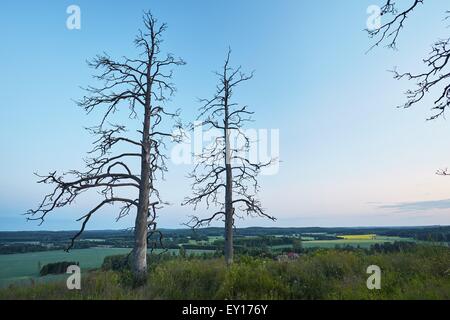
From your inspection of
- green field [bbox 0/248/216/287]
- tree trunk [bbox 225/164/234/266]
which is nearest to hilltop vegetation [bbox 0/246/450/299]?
green field [bbox 0/248/216/287]

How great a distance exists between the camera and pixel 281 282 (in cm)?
908

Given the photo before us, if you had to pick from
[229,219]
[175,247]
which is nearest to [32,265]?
[175,247]

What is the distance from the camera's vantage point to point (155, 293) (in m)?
8.70

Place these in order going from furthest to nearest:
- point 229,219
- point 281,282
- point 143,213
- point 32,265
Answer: point 32,265 → point 229,219 → point 143,213 → point 281,282

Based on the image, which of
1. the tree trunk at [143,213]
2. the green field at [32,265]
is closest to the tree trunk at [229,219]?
the green field at [32,265]

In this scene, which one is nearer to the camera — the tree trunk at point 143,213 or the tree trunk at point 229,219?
the tree trunk at point 143,213

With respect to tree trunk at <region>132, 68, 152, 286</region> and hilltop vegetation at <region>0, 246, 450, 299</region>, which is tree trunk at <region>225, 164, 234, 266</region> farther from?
tree trunk at <region>132, 68, 152, 286</region>

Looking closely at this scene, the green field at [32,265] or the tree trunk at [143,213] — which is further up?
the tree trunk at [143,213]

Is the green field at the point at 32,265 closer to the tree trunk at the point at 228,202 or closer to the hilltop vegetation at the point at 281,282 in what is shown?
the hilltop vegetation at the point at 281,282

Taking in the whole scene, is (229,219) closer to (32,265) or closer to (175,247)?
(175,247)

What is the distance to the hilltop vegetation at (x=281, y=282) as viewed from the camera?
7.98 m

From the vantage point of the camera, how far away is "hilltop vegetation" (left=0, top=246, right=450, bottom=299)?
7984mm
